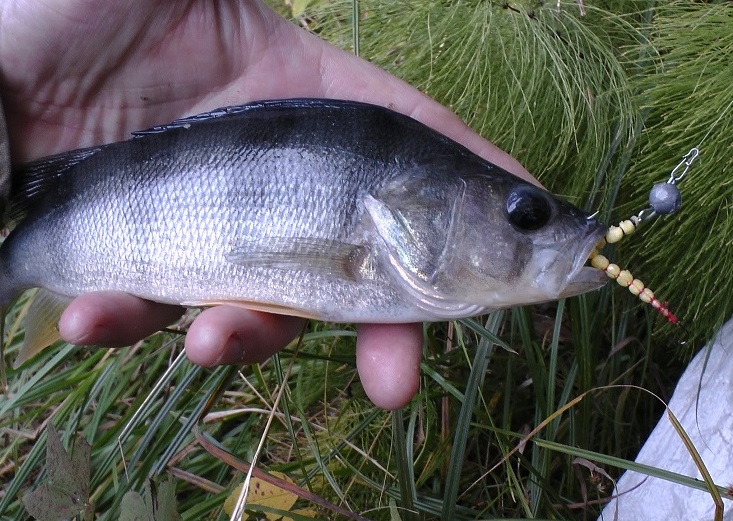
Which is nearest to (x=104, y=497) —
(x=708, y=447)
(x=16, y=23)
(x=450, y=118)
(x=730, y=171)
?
(x=16, y=23)

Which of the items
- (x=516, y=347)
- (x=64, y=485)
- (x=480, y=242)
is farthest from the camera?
(x=516, y=347)

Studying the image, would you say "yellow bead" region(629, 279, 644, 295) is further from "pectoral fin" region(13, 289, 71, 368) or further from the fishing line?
"pectoral fin" region(13, 289, 71, 368)

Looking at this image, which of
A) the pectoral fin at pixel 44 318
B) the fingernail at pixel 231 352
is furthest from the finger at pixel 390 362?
the pectoral fin at pixel 44 318

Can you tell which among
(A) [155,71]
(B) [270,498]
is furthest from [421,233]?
(A) [155,71]

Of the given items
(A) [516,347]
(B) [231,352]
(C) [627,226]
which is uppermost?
(C) [627,226]

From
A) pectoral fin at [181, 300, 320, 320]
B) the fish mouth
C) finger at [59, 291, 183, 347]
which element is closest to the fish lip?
the fish mouth

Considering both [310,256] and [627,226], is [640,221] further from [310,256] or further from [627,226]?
[310,256]
